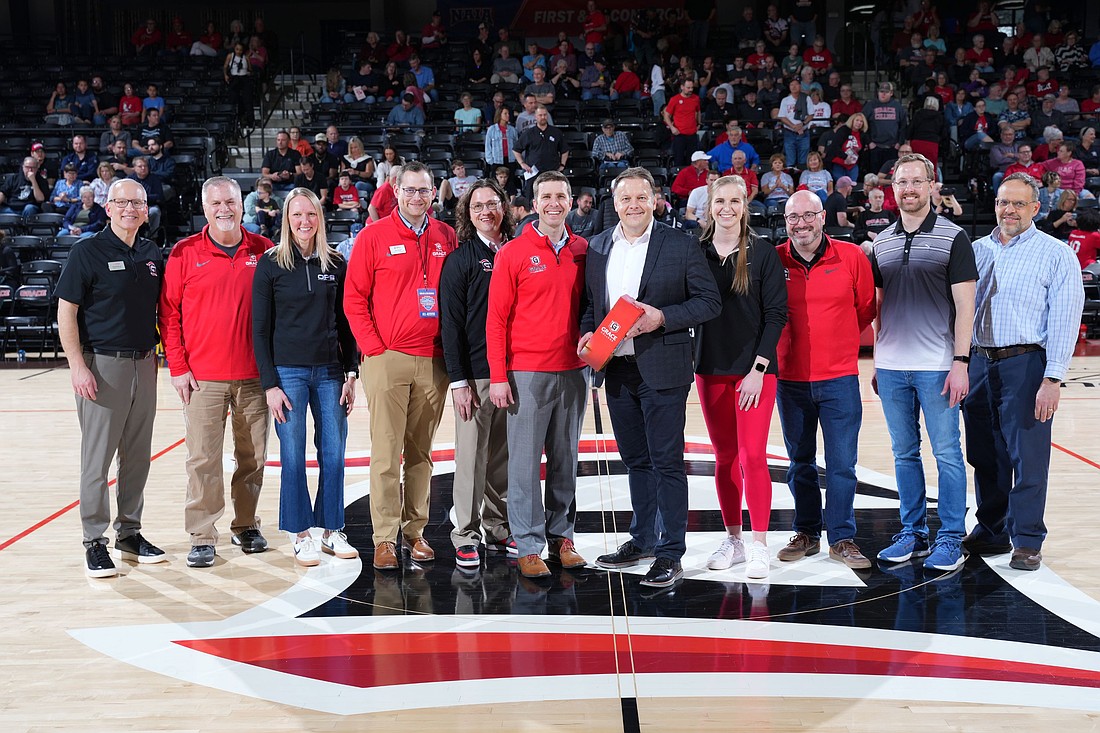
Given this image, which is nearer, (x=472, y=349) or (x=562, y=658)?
(x=562, y=658)

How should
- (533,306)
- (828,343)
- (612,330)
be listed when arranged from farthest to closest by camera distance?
(828,343) → (533,306) → (612,330)

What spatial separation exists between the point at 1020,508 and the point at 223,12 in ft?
69.5

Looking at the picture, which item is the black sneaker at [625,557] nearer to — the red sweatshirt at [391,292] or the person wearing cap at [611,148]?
the red sweatshirt at [391,292]

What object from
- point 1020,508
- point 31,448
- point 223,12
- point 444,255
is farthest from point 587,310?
point 223,12

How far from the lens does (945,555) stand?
419 cm

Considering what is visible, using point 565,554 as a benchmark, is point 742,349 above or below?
above

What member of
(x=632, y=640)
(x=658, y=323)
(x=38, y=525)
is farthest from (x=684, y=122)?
(x=632, y=640)

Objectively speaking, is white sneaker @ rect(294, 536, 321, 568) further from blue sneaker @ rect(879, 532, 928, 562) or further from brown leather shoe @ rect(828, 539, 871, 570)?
blue sneaker @ rect(879, 532, 928, 562)

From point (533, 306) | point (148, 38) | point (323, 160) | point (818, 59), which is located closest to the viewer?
point (533, 306)

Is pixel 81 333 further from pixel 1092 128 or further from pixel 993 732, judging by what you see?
pixel 1092 128

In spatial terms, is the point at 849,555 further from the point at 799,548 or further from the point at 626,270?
the point at 626,270

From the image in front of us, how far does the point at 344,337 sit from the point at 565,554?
1.35 metres

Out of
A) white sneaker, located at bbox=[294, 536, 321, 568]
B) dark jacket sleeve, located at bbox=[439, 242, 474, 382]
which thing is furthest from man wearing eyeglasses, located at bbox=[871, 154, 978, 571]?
white sneaker, located at bbox=[294, 536, 321, 568]

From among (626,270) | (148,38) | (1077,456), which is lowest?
(1077,456)
